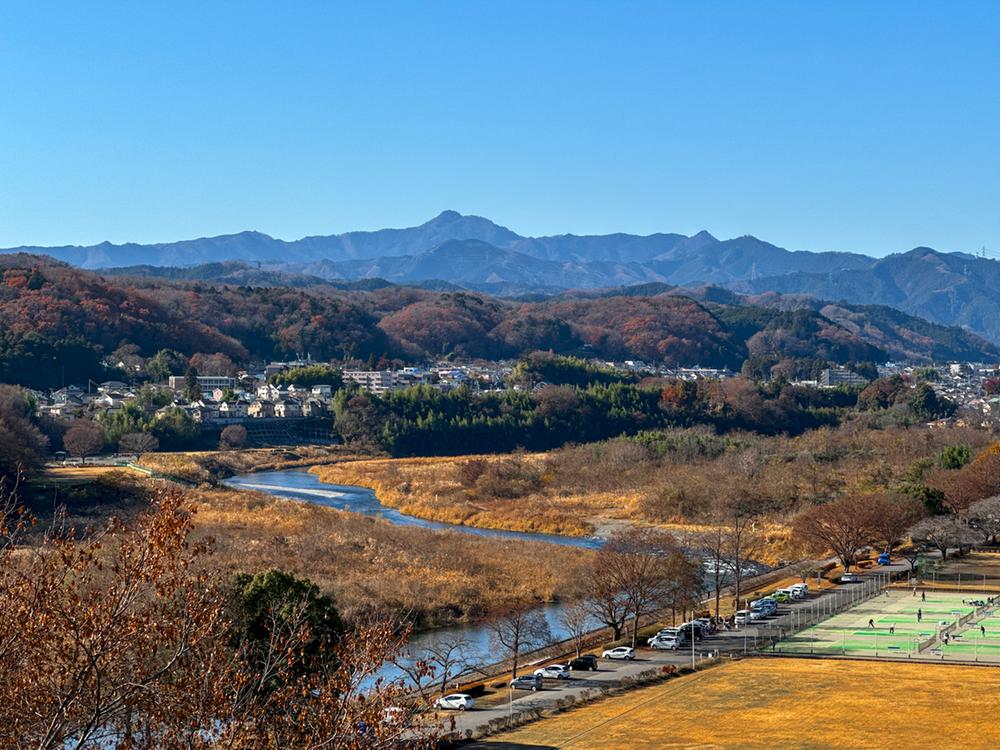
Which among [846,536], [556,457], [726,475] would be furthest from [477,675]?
[556,457]

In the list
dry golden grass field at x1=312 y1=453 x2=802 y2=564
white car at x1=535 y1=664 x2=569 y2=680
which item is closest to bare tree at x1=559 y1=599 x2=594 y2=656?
white car at x1=535 y1=664 x2=569 y2=680

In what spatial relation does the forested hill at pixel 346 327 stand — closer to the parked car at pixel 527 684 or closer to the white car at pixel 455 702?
→ the parked car at pixel 527 684

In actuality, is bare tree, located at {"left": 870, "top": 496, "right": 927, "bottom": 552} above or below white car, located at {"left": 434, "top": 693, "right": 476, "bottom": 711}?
above

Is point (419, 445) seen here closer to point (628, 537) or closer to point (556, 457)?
point (556, 457)

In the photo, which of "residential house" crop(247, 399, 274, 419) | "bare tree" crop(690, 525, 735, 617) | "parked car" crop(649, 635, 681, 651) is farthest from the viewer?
"residential house" crop(247, 399, 274, 419)

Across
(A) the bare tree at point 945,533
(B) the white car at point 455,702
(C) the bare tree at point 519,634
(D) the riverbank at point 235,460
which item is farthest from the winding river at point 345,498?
(B) the white car at point 455,702

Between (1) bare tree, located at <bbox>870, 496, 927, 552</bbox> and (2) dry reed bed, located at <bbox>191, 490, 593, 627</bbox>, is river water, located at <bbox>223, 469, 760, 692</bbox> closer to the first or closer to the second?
(2) dry reed bed, located at <bbox>191, 490, 593, 627</bbox>

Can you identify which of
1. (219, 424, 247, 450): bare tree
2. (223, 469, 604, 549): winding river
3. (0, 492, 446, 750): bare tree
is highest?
(0, 492, 446, 750): bare tree

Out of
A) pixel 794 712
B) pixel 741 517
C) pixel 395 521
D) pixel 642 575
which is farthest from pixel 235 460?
pixel 794 712
